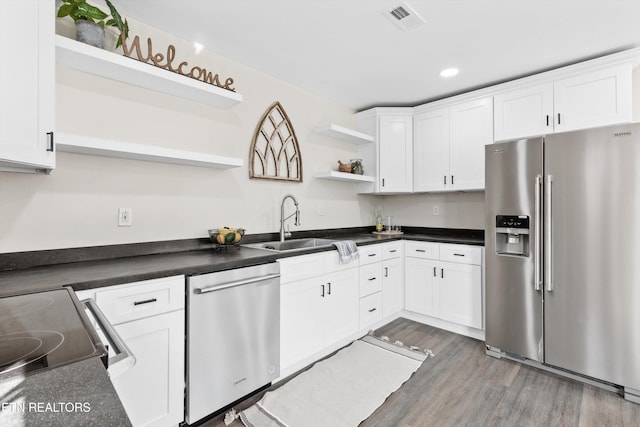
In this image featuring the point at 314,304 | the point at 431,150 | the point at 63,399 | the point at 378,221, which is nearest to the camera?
the point at 63,399

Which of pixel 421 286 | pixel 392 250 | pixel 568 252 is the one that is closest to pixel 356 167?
pixel 392 250

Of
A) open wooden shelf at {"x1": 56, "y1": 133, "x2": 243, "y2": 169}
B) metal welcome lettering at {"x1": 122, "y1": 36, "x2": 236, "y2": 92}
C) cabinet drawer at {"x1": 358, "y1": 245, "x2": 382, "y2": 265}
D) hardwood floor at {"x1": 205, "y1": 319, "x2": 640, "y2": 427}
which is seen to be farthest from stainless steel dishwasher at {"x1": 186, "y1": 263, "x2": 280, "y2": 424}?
metal welcome lettering at {"x1": 122, "y1": 36, "x2": 236, "y2": 92}

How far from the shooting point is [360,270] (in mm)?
2879

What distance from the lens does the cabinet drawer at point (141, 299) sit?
4.66ft

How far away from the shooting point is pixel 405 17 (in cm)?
201

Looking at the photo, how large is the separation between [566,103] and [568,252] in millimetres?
1298

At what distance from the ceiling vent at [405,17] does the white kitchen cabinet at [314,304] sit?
5.63 feet

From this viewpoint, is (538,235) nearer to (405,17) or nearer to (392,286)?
(392,286)

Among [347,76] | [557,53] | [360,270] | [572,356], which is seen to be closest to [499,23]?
[557,53]

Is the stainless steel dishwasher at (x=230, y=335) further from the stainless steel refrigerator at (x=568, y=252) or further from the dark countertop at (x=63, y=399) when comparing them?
the stainless steel refrigerator at (x=568, y=252)

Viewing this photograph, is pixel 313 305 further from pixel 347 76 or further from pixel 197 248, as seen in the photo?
pixel 347 76

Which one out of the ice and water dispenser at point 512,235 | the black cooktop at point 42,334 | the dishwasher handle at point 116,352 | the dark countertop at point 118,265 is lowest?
the dishwasher handle at point 116,352

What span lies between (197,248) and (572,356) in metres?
2.78

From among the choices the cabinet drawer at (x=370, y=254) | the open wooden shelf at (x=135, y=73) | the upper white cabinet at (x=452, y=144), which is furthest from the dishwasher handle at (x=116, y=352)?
the upper white cabinet at (x=452, y=144)
